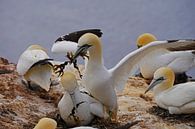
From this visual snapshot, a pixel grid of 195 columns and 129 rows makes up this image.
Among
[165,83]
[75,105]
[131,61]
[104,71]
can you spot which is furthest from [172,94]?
[75,105]

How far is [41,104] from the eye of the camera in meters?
3.79

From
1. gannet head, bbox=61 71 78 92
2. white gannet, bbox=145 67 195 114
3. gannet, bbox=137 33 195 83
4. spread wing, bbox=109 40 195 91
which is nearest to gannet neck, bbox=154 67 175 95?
white gannet, bbox=145 67 195 114

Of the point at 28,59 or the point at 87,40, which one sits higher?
the point at 87,40

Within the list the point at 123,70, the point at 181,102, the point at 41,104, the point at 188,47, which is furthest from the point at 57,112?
the point at 188,47

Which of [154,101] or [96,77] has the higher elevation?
[96,77]

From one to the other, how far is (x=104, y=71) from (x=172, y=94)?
0.43m

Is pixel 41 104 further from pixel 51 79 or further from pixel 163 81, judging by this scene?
pixel 163 81

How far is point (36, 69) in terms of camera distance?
392 cm

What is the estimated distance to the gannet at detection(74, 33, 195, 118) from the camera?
3502mm

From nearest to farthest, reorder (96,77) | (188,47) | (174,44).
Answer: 1. (96,77)
2. (174,44)
3. (188,47)

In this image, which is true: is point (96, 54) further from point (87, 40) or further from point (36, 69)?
point (36, 69)

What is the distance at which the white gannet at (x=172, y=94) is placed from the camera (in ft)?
12.0

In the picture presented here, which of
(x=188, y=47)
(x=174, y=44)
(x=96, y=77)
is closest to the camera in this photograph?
(x=96, y=77)

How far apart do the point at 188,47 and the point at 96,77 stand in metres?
0.75
